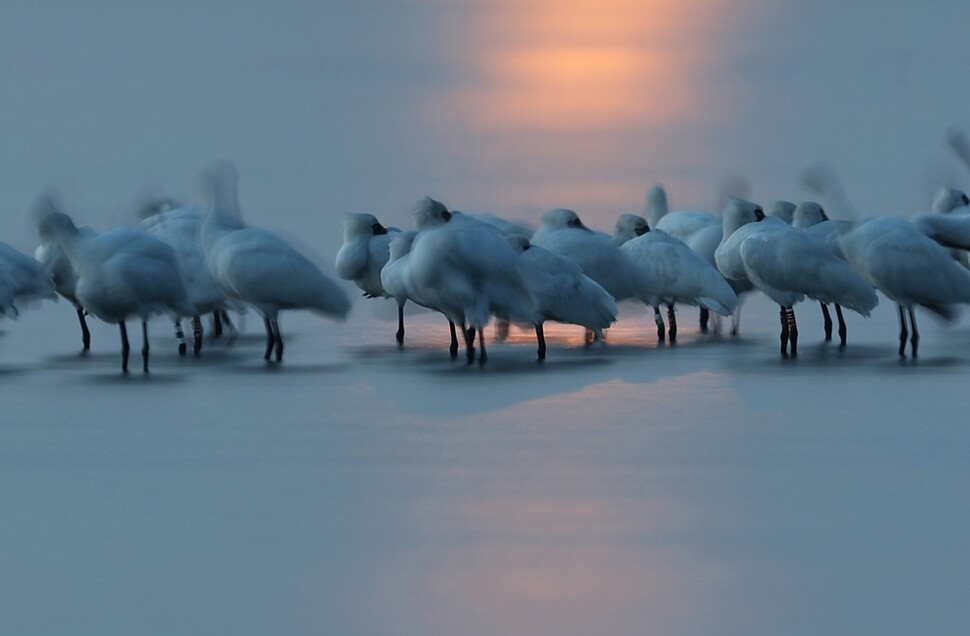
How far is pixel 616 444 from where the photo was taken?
10578mm

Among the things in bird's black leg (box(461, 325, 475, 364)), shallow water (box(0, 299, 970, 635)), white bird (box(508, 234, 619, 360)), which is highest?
white bird (box(508, 234, 619, 360))

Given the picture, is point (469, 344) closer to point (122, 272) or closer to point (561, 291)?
point (561, 291)

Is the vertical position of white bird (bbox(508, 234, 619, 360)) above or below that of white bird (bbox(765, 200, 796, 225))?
below

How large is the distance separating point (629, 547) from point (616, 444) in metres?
2.91

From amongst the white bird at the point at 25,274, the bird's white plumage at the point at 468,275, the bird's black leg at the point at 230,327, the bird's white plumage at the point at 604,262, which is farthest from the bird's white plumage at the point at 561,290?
the white bird at the point at 25,274

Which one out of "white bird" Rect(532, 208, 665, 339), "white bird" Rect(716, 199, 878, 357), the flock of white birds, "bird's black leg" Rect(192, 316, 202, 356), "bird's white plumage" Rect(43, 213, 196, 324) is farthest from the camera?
"white bird" Rect(532, 208, 665, 339)

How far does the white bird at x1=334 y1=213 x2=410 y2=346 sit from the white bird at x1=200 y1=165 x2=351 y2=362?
186 cm

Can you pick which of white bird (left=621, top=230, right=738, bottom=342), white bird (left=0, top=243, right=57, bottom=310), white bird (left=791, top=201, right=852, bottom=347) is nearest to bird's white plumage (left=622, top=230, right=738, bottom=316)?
white bird (left=621, top=230, right=738, bottom=342)

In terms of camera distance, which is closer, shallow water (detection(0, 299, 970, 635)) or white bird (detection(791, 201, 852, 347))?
shallow water (detection(0, 299, 970, 635))

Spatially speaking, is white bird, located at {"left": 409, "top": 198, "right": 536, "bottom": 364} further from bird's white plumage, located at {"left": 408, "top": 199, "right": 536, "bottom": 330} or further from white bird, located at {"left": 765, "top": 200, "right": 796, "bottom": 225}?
white bird, located at {"left": 765, "top": 200, "right": 796, "bottom": 225}

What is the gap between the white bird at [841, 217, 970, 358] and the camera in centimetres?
1641

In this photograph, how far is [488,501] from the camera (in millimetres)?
8734

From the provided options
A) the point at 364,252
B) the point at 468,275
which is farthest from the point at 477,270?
the point at 364,252

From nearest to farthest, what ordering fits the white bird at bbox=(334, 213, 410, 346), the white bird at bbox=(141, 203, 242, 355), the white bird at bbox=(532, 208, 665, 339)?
the white bird at bbox=(141, 203, 242, 355) → the white bird at bbox=(532, 208, 665, 339) → the white bird at bbox=(334, 213, 410, 346)
